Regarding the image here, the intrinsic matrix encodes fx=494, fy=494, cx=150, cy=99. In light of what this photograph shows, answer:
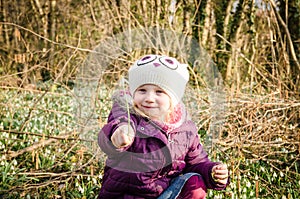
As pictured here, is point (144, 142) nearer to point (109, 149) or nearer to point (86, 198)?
point (109, 149)

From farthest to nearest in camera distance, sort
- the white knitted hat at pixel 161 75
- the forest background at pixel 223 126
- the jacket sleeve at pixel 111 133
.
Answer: the forest background at pixel 223 126, the white knitted hat at pixel 161 75, the jacket sleeve at pixel 111 133

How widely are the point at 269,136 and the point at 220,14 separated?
3140mm

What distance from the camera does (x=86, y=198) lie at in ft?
10.8

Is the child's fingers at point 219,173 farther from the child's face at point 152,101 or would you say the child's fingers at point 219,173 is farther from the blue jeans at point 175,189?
the child's face at point 152,101

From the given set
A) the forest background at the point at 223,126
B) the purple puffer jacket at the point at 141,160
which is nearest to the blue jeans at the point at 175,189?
the purple puffer jacket at the point at 141,160

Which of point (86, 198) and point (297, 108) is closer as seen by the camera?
point (86, 198)

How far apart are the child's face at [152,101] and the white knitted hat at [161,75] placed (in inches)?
0.9

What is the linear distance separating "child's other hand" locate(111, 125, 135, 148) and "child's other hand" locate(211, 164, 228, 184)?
469 mm

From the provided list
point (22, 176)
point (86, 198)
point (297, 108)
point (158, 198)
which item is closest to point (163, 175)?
point (158, 198)

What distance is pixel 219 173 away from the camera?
218cm

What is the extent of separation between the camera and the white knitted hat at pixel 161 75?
84.4 inches

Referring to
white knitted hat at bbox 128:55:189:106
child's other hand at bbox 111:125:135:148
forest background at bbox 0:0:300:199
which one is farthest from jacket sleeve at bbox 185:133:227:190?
forest background at bbox 0:0:300:199

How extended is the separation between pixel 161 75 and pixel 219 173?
1.65ft

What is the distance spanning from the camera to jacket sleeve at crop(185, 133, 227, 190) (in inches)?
88.2
